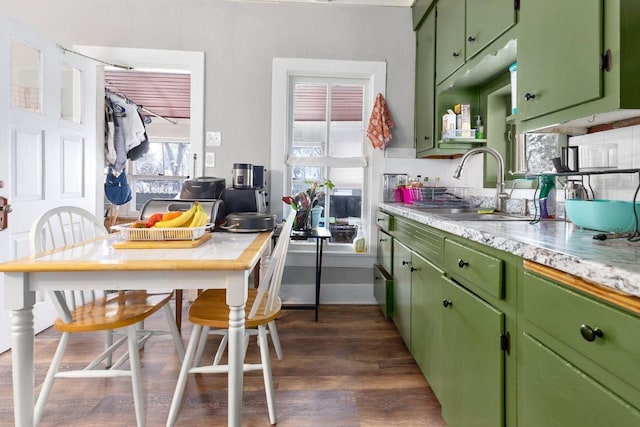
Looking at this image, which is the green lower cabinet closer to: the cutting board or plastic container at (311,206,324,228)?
plastic container at (311,206,324,228)

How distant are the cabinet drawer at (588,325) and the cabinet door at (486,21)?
4.26 ft

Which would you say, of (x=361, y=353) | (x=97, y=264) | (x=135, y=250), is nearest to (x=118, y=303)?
(x=135, y=250)

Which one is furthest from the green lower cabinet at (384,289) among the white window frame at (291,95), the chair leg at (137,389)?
the chair leg at (137,389)

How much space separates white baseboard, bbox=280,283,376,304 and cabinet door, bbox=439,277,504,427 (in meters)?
1.67

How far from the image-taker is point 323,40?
126 inches

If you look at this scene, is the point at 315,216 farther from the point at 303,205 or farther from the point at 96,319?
the point at 96,319

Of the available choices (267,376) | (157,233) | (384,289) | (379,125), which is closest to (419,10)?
(379,125)

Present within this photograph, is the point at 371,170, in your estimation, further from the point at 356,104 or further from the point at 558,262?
the point at 558,262

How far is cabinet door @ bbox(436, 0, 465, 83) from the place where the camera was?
2.24 metres

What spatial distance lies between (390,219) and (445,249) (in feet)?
3.78

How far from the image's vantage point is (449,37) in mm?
2424

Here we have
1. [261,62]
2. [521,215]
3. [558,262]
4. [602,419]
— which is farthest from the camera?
[261,62]

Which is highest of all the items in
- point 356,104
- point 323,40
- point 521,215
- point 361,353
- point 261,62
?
point 323,40

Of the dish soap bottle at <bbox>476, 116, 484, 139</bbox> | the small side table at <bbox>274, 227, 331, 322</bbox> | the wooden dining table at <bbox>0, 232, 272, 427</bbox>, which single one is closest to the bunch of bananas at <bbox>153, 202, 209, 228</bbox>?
the wooden dining table at <bbox>0, 232, 272, 427</bbox>
